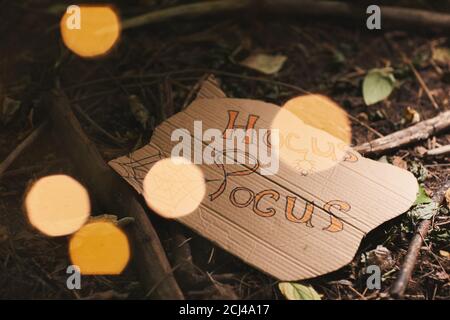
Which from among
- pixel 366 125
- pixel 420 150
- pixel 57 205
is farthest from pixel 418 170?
pixel 57 205

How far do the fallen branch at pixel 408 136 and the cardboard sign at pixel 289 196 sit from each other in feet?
0.33

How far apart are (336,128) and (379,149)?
0.58 ft

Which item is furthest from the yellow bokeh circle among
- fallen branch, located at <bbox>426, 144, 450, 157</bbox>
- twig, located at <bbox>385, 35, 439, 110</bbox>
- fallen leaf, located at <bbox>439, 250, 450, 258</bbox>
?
fallen leaf, located at <bbox>439, 250, 450, 258</bbox>

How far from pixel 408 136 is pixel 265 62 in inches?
23.8

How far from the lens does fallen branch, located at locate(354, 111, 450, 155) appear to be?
60.2 inches

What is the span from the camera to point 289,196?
1.33 metres

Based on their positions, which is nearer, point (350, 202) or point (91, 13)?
point (350, 202)

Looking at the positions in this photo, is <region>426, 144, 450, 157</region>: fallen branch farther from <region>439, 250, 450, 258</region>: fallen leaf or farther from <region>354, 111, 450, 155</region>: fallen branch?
<region>439, 250, 450, 258</region>: fallen leaf

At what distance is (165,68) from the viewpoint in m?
1.83

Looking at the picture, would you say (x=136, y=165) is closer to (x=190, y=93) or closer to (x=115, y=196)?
(x=115, y=196)

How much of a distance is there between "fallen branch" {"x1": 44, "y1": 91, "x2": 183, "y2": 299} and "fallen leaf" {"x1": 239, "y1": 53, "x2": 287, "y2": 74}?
27.0 inches
